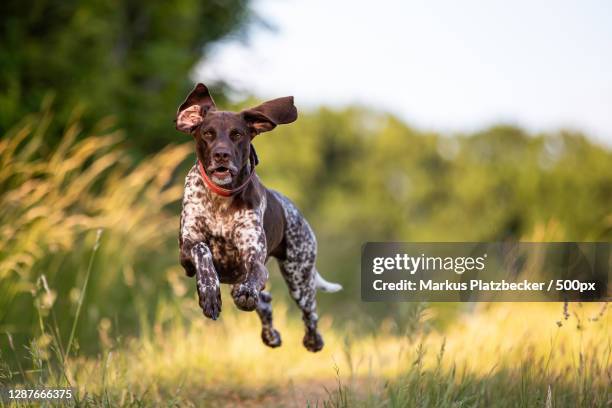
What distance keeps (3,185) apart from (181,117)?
5.40 meters

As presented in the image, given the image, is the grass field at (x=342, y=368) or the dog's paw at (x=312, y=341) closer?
the dog's paw at (x=312, y=341)

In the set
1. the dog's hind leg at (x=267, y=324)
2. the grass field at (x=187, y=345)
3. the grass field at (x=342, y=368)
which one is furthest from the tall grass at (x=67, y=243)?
the dog's hind leg at (x=267, y=324)

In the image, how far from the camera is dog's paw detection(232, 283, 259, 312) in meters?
2.98

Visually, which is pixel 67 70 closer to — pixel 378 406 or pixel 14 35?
pixel 14 35

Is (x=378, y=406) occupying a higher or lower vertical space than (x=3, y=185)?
lower

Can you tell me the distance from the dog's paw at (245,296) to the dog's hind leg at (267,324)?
3.43 feet

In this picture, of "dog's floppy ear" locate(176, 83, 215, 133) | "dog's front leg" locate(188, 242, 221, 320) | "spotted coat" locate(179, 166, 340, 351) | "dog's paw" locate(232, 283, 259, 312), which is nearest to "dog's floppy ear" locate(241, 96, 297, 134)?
"dog's floppy ear" locate(176, 83, 215, 133)

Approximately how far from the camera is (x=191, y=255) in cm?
321

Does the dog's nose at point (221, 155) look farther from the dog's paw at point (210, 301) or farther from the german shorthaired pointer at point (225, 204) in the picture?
the dog's paw at point (210, 301)

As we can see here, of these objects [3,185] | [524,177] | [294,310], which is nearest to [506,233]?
[524,177]

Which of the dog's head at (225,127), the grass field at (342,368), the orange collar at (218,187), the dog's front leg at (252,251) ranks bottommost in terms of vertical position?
the grass field at (342,368)

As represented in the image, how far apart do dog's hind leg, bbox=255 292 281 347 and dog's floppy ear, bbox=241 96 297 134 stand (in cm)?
115

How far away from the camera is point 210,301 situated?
3012 millimetres

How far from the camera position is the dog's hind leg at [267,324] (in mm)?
4082
